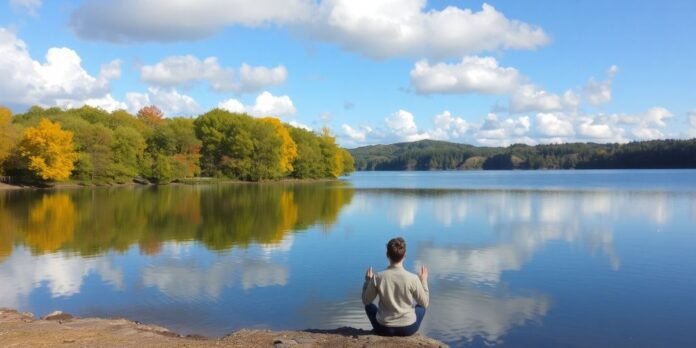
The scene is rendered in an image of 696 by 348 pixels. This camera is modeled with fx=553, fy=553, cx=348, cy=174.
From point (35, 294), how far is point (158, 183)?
68792 millimetres

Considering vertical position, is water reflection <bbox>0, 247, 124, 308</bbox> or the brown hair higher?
the brown hair

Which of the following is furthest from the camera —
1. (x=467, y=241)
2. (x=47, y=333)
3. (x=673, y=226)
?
(x=673, y=226)

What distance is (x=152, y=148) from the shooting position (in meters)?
78.6

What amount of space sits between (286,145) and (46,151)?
4082 centimetres

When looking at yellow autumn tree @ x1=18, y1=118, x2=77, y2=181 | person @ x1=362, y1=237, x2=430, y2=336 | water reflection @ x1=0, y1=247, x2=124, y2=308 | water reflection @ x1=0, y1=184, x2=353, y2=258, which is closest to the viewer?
person @ x1=362, y1=237, x2=430, y2=336

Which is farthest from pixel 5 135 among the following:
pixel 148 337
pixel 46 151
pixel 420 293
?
pixel 420 293

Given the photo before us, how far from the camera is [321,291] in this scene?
42.8 ft

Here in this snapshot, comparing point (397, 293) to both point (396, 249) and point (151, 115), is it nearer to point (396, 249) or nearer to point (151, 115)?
point (396, 249)

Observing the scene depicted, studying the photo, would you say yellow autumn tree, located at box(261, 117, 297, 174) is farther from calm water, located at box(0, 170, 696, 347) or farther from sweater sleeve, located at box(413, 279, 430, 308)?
sweater sleeve, located at box(413, 279, 430, 308)

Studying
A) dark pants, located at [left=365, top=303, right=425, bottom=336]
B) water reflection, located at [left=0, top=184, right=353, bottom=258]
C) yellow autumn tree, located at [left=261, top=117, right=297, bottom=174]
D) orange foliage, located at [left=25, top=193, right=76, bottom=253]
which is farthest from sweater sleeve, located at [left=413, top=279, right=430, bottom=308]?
yellow autumn tree, located at [left=261, top=117, right=297, bottom=174]

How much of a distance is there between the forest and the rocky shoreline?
188 ft

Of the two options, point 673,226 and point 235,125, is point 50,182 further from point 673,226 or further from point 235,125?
point 673,226

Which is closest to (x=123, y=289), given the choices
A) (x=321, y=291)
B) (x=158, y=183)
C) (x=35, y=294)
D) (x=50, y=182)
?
(x=35, y=294)

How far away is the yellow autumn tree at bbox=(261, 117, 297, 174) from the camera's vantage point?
92.2 metres
